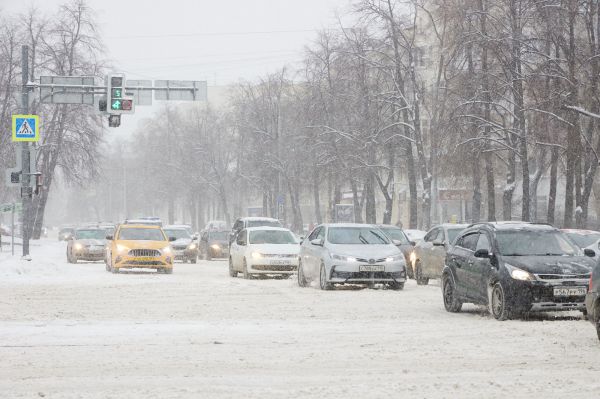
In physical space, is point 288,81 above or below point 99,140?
above

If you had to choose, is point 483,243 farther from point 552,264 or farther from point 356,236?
point 356,236

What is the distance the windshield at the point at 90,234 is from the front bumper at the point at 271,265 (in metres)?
17.4

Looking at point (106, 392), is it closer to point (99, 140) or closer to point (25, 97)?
point (25, 97)

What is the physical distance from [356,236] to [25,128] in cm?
1493

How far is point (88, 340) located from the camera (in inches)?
558

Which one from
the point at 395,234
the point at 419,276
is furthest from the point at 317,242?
the point at 395,234

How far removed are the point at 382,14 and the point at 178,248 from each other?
46.8ft

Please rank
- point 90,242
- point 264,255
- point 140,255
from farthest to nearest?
point 90,242 < point 140,255 < point 264,255

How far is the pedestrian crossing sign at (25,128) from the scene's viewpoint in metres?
37.6

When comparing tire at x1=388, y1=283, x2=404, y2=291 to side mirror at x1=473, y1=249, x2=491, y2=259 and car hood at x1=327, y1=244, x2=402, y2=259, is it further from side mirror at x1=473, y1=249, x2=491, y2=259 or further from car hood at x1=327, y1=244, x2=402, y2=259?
side mirror at x1=473, y1=249, x2=491, y2=259

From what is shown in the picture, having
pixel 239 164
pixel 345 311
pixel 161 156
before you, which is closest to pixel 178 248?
pixel 345 311

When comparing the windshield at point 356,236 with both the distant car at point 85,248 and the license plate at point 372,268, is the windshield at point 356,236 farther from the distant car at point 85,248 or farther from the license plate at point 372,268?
the distant car at point 85,248

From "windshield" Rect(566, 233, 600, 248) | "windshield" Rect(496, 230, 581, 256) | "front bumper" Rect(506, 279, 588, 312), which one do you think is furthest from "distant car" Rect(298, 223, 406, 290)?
"front bumper" Rect(506, 279, 588, 312)

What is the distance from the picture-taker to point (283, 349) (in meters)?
13.2
